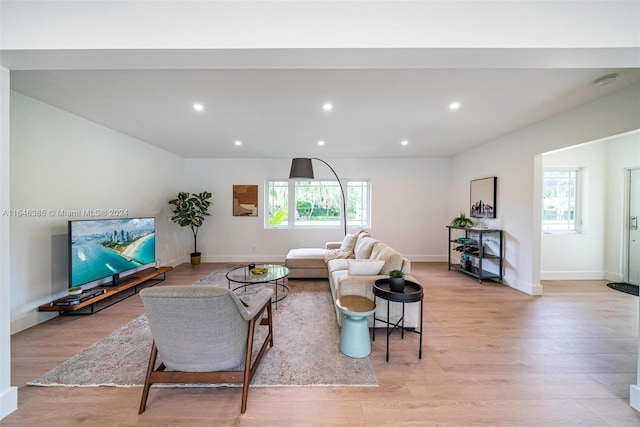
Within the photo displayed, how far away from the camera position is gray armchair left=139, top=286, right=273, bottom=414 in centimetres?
156

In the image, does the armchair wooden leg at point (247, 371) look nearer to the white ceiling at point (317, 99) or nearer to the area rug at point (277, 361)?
the area rug at point (277, 361)

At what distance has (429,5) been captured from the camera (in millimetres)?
1463

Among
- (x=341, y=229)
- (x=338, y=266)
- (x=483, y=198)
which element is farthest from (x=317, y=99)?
(x=483, y=198)

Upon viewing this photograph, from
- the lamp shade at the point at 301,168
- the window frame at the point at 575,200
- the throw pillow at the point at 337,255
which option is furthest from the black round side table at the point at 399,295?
the window frame at the point at 575,200

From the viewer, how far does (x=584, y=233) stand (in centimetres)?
454

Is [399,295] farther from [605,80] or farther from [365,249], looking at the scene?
[605,80]

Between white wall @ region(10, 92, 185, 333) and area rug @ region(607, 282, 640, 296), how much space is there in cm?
807

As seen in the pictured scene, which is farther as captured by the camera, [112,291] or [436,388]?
[112,291]

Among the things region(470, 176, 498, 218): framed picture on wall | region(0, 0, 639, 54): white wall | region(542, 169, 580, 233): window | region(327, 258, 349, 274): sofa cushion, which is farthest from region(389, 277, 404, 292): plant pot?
region(542, 169, 580, 233): window

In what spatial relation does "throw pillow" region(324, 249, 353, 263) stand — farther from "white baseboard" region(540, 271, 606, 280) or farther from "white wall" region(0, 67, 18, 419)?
"white baseboard" region(540, 271, 606, 280)

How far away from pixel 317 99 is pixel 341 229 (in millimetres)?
3882

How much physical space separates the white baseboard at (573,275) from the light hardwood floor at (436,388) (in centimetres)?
167

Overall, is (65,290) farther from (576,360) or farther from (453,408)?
(576,360)

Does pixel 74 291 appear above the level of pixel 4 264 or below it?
below
